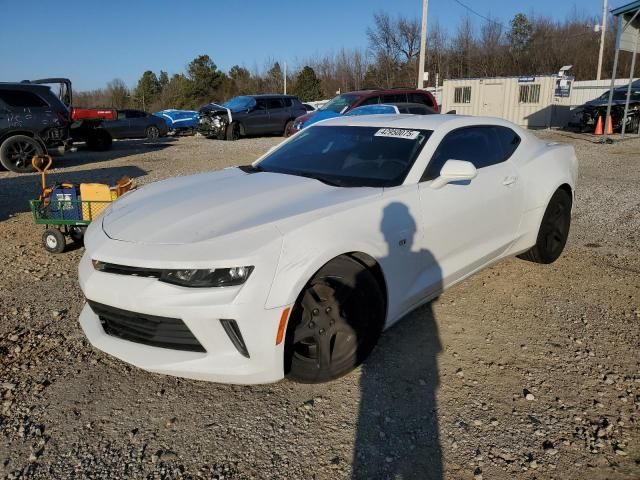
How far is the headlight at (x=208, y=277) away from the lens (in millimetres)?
2432

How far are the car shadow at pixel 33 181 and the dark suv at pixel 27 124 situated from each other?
69cm

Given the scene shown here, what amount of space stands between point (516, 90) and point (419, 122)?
2297cm

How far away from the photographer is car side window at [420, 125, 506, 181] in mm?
3545

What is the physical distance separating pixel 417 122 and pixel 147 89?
57088mm

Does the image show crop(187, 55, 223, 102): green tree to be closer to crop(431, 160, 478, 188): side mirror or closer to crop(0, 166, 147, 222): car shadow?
crop(0, 166, 147, 222): car shadow

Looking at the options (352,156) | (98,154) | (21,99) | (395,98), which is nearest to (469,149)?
(352,156)

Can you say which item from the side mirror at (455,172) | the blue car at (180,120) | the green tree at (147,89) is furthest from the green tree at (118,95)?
the side mirror at (455,172)

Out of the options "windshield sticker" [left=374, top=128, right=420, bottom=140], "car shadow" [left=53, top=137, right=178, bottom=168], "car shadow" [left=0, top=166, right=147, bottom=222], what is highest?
"windshield sticker" [left=374, top=128, right=420, bottom=140]

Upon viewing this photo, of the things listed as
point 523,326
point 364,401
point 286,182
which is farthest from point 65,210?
point 523,326

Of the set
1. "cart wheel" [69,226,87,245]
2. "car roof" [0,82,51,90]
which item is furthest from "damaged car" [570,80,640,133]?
"cart wheel" [69,226,87,245]

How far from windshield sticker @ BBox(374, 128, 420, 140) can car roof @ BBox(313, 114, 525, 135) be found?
61 millimetres

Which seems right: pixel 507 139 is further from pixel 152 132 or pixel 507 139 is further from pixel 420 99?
pixel 152 132

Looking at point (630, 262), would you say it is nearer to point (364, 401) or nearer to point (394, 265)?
point (394, 265)

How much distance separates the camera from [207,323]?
7.92 ft
